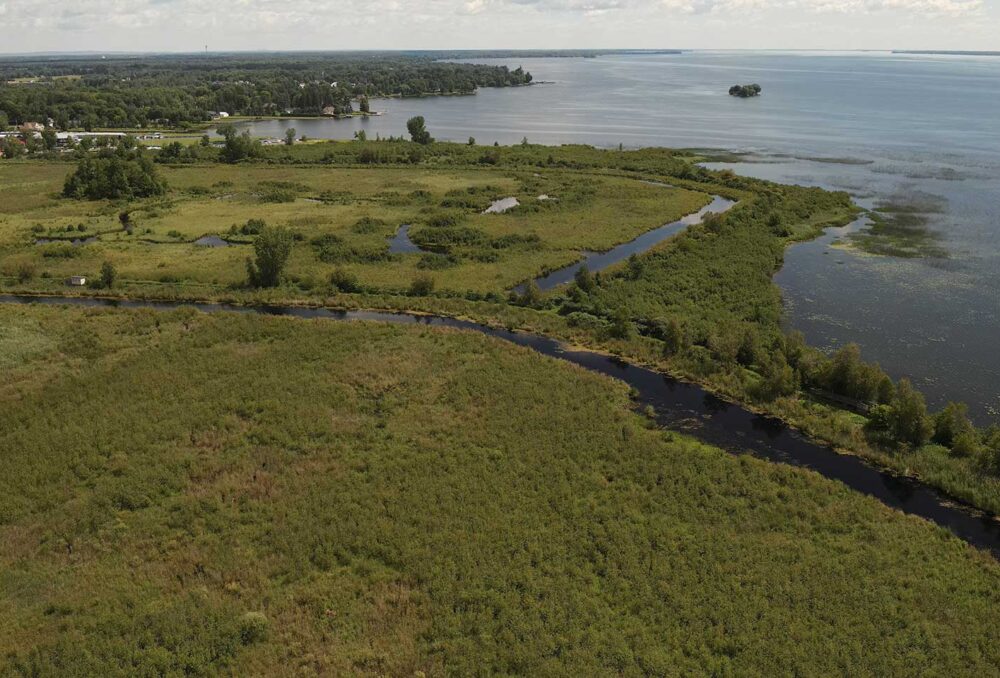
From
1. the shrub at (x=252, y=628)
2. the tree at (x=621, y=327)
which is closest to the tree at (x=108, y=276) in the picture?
the tree at (x=621, y=327)

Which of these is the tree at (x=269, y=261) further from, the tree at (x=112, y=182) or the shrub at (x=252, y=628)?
the tree at (x=112, y=182)

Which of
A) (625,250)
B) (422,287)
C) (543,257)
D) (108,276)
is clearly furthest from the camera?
(625,250)

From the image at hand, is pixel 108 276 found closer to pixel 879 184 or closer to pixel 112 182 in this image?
pixel 112 182

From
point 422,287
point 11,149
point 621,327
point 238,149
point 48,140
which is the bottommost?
point 621,327

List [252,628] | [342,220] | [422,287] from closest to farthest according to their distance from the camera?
[252,628]
[422,287]
[342,220]

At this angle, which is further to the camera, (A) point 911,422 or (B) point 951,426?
(B) point 951,426

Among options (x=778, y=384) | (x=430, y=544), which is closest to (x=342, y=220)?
(x=778, y=384)
